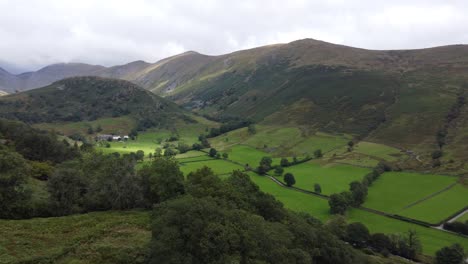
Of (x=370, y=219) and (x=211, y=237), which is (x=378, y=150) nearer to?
(x=370, y=219)

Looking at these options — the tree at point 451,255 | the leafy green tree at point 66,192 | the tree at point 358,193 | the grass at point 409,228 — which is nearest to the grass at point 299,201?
the grass at point 409,228

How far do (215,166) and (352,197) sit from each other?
5252cm

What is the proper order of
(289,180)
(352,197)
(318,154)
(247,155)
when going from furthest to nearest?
1. (247,155)
2. (318,154)
3. (289,180)
4. (352,197)

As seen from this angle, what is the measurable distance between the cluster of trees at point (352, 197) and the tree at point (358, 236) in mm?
9975

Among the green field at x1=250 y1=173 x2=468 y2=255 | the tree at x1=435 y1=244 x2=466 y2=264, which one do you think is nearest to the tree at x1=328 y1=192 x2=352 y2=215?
the green field at x1=250 y1=173 x2=468 y2=255

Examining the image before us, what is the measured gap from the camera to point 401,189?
8975 centimetres

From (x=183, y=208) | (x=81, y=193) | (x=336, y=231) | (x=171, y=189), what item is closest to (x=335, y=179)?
(x=336, y=231)

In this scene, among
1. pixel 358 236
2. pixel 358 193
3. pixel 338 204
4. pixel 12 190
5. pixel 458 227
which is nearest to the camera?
pixel 12 190

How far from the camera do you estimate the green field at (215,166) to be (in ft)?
363

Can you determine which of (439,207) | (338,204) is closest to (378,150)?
(439,207)

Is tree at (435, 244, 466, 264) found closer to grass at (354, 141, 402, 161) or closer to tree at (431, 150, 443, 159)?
grass at (354, 141, 402, 161)

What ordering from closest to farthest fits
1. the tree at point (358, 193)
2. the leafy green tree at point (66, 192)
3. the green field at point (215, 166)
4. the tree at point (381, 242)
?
the leafy green tree at point (66, 192) → the tree at point (381, 242) → the tree at point (358, 193) → the green field at point (215, 166)

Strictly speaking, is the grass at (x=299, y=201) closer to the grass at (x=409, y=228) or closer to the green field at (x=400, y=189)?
the grass at (x=409, y=228)

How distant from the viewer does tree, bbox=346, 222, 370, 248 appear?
63.3 meters
